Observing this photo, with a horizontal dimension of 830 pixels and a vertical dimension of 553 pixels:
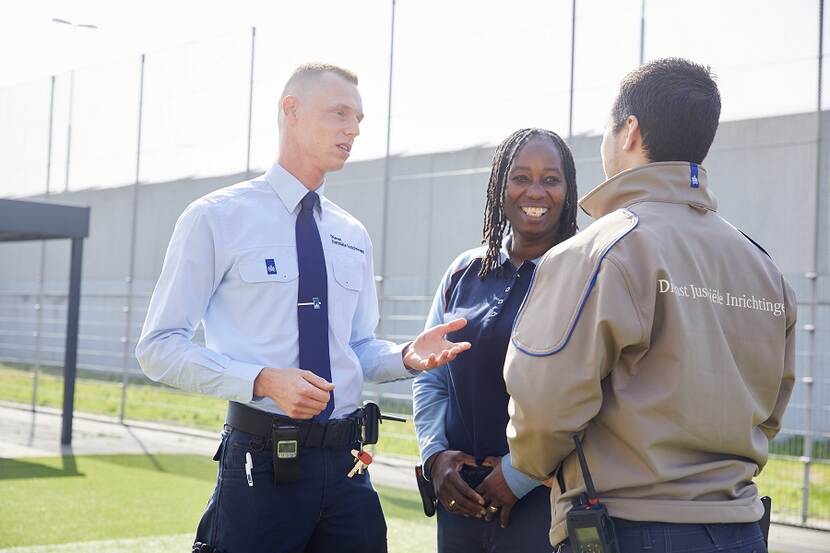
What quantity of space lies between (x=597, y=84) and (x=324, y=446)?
589 centimetres

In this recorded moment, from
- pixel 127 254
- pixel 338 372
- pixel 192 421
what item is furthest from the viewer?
pixel 127 254

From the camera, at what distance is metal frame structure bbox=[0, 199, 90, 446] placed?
33.1 ft

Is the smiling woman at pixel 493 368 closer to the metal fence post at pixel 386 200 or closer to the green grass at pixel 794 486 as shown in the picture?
the green grass at pixel 794 486

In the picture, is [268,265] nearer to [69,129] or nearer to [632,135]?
[632,135]

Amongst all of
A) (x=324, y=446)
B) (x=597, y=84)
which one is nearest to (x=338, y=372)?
(x=324, y=446)

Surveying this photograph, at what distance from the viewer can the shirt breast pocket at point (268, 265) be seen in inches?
109

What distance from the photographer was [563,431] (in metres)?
1.95

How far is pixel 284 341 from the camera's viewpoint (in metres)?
2.78

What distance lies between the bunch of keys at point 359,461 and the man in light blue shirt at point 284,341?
0.02 meters

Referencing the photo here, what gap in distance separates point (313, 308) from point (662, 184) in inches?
44.2

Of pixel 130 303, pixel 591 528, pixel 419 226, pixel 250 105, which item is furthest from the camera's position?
pixel 130 303

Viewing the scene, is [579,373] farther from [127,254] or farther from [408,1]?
[127,254]

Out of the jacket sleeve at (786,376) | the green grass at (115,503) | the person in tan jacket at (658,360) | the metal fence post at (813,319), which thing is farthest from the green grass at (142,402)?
the person in tan jacket at (658,360)

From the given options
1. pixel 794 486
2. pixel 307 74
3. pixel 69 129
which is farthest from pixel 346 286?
pixel 69 129
